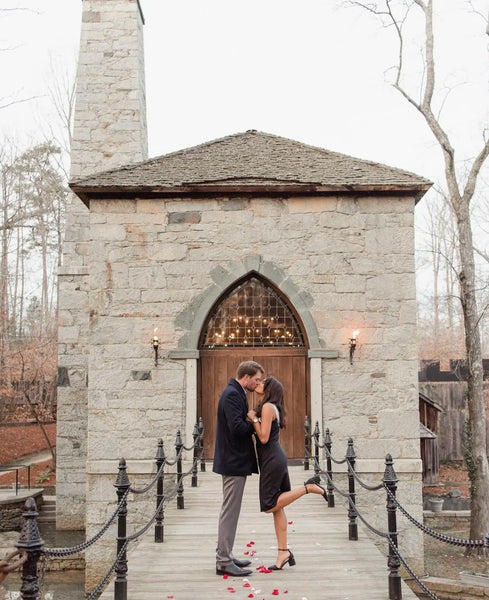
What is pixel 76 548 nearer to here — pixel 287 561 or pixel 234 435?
pixel 234 435

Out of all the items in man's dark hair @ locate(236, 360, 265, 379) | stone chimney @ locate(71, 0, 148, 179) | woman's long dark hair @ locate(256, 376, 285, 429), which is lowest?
woman's long dark hair @ locate(256, 376, 285, 429)

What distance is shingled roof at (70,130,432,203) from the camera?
37.0ft

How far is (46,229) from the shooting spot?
3030cm

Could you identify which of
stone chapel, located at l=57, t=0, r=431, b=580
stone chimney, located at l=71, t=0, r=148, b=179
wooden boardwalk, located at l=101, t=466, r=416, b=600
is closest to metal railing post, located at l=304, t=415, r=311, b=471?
stone chapel, located at l=57, t=0, r=431, b=580

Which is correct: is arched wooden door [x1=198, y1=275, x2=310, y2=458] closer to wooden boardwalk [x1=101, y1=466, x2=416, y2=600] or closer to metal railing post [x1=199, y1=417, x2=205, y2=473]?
metal railing post [x1=199, y1=417, x2=205, y2=473]

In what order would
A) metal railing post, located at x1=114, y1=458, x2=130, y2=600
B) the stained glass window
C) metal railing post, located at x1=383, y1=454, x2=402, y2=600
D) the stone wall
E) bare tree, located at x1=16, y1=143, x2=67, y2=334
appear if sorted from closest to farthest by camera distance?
metal railing post, located at x1=114, y1=458, x2=130, y2=600 → metal railing post, located at x1=383, y1=454, x2=402, y2=600 → the stone wall → the stained glass window → bare tree, located at x1=16, y1=143, x2=67, y2=334

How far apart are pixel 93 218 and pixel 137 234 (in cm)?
79

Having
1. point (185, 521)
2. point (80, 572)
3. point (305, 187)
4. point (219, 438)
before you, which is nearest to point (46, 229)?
point (80, 572)

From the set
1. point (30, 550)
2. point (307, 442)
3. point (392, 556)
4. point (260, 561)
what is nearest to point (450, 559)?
point (307, 442)

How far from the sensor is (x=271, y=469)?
5.87 m

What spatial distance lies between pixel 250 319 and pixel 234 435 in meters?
6.19

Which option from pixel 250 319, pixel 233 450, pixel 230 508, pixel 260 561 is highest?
pixel 250 319

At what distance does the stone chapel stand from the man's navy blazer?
5.46 metres

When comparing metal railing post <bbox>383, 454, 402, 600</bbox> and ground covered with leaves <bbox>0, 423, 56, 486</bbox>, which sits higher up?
metal railing post <bbox>383, 454, 402, 600</bbox>
